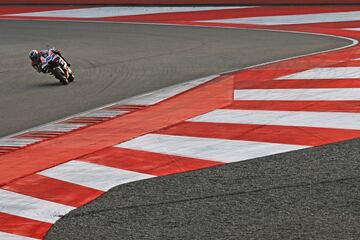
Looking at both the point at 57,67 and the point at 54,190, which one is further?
the point at 57,67

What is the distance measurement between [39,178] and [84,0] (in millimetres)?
22293

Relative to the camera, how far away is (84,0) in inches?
1190

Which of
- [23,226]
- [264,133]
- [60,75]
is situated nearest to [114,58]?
[60,75]

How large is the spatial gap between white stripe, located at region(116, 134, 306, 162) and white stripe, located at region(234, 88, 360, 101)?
233 centimetres

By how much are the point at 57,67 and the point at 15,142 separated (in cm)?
431

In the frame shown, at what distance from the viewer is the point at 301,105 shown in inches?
440

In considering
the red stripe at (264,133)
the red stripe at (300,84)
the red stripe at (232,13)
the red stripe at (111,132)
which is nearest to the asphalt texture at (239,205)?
the red stripe at (264,133)

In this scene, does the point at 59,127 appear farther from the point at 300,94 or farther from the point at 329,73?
the point at 329,73

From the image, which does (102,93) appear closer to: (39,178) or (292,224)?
(39,178)

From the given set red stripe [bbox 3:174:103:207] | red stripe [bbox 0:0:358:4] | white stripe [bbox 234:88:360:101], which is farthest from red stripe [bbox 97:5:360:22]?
red stripe [bbox 3:174:103:207]

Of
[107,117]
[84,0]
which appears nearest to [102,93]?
[107,117]

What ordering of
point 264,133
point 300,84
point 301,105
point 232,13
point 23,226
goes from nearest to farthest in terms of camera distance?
point 23,226 → point 264,133 → point 301,105 → point 300,84 → point 232,13

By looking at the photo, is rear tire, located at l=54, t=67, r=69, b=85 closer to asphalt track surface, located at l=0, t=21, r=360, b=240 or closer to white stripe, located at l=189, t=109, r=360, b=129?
asphalt track surface, located at l=0, t=21, r=360, b=240

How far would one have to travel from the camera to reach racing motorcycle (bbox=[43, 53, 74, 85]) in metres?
14.3
